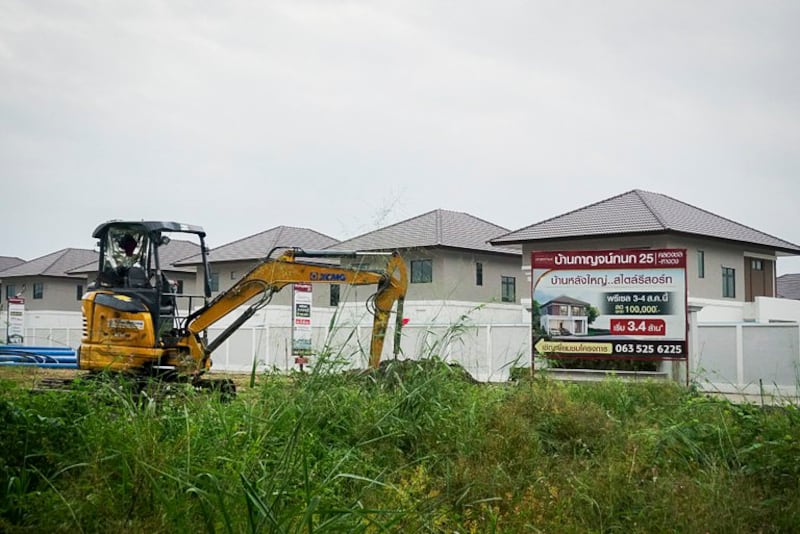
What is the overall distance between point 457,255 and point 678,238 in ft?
40.7

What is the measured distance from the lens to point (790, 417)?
880 centimetres

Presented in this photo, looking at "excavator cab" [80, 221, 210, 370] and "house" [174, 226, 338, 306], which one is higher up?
"house" [174, 226, 338, 306]

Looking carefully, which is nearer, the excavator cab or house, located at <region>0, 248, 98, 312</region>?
the excavator cab

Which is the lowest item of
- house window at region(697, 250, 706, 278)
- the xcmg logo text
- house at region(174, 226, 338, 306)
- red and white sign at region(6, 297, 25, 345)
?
red and white sign at region(6, 297, 25, 345)

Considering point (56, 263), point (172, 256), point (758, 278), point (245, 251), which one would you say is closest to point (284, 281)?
point (758, 278)

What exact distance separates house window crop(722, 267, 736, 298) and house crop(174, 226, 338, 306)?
80.8 ft

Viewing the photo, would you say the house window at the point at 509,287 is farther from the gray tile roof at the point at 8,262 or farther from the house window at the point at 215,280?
the gray tile roof at the point at 8,262

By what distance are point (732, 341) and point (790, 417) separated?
60.6ft

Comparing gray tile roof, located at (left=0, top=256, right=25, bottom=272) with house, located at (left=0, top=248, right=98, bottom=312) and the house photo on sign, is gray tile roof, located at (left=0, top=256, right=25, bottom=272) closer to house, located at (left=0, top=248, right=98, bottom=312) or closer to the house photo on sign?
house, located at (left=0, top=248, right=98, bottom=312)

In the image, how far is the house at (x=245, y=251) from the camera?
57.4 m

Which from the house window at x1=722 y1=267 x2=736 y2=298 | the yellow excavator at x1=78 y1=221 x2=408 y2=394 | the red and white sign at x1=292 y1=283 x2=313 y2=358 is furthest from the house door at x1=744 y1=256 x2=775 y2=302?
the yellow excavator at x1=78 y1=221 x2=408 y2=394

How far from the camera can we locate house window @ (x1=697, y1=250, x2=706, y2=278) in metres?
43.0

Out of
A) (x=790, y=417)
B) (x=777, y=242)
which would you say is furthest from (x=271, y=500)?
(x=777, y=242)

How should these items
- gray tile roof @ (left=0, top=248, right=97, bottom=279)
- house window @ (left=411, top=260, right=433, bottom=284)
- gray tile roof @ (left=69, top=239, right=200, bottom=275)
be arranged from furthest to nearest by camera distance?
gray tile roof @ (left=0, top=248, right=97, bottom=279) → gray tile roof @ (left=69, top=239, right=200, bottom=275) → house window @ (left=411, top=260, right=433, bottom=284)
